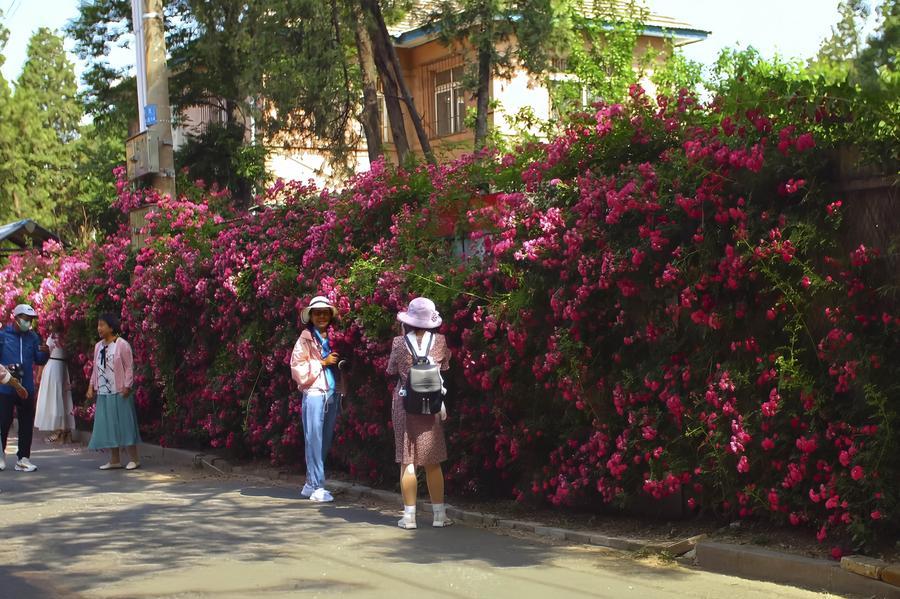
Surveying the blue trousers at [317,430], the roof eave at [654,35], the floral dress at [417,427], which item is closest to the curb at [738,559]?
the floral dress at [417,427]

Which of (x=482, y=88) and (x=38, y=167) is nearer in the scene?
(x=482, y=88)

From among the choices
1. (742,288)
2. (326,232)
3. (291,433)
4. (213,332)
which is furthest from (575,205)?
(213,332)

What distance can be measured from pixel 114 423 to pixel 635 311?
25.4 ft

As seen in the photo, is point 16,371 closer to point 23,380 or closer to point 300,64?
point 23,380

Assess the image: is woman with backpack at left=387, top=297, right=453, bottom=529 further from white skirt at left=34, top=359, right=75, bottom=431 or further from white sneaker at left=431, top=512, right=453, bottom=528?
white skirt at left=34, top=359, right=75, bottom=431

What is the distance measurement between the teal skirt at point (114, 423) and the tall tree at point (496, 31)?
27.2 ft

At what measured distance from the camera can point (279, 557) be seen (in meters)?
8.53

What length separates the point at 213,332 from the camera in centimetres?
1474

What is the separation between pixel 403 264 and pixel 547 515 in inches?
108

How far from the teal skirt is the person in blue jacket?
0.74 meters

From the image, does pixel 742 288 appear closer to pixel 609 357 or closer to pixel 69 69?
pixel 609 357

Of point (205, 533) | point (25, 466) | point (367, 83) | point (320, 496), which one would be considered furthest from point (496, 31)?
point (205, 533)

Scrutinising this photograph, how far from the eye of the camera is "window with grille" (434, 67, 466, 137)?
3130 cm

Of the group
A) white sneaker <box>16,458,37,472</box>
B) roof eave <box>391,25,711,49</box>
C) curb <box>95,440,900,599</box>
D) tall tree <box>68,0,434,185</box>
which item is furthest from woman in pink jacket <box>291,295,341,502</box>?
roof eave <box>391,25,711,49</box>
